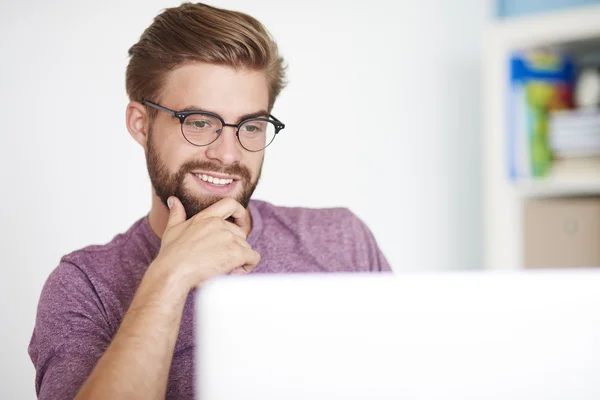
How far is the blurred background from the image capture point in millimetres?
970

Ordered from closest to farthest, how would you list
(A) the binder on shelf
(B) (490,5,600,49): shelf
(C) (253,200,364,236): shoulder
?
1. (C) (253,200,364,236): shoulder
2. (B) (490,5,600,49): shelf
3. (A) the binder on shelf

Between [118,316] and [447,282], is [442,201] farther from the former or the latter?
[447,282]

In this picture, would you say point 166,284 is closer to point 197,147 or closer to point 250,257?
point 250,257

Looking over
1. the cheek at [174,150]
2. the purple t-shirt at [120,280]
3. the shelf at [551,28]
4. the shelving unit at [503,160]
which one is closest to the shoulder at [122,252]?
the purple t-shirt at [120,280]

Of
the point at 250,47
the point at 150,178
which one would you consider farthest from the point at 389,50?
the point at 150,178

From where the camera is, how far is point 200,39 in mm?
1051

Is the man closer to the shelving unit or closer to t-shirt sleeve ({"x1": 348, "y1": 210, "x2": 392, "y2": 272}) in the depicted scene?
t-shirt sleeve ({"x1": 348, "y1": 210, "x2": 392, "y2": 272})

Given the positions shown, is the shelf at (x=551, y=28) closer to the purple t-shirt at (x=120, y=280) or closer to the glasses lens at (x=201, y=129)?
the purple t-shirt at (x=120, y=280)

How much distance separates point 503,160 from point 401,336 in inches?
68.9

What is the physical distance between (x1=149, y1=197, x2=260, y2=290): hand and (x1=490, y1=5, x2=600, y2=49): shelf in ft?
4.63

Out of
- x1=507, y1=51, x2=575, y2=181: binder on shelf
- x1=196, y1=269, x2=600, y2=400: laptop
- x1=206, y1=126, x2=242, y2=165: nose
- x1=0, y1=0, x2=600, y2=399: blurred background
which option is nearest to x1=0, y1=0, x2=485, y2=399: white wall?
x1=0, y1=0, x2=600, y2=399: blurred background

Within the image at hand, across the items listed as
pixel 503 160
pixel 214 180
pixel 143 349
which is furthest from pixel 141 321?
pixel 503 160

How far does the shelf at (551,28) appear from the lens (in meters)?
2.02

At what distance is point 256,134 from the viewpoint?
1127mm
